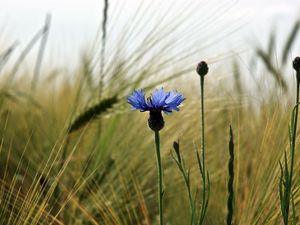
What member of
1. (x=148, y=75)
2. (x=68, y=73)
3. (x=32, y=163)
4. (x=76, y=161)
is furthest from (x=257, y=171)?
(x=68, y=73)

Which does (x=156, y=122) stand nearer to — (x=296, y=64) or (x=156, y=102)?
(x=156, y=102)

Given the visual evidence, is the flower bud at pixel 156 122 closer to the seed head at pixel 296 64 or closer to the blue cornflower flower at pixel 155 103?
the blue cornflower flower at pixel 155 103

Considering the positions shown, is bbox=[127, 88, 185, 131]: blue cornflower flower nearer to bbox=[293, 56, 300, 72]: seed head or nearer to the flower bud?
the flower bud

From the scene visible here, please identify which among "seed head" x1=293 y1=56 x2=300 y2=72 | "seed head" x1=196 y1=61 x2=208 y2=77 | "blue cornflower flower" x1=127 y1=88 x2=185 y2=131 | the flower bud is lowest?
the flower bud

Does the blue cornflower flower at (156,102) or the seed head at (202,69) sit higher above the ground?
the seed head at (202,69)

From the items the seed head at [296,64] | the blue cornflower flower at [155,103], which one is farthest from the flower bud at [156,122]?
the seed head at [296,64]

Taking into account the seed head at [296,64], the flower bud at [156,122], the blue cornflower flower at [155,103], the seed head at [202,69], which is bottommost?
the flower bud at [156,122]

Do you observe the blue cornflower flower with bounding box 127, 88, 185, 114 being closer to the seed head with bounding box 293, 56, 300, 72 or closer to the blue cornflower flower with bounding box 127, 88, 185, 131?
the blue cornflower flower with bounding box 127, 88, 185, 131

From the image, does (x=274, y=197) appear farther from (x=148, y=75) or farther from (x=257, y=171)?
(x=148, y=75)

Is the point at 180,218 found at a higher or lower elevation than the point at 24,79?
lower

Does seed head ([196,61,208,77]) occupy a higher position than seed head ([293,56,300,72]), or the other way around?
seed head ([293,56,300,72])

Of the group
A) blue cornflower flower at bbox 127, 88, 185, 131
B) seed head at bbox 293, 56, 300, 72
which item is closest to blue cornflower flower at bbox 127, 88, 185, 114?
blue cornflower flower at bbox 127, 88, 185, 131
